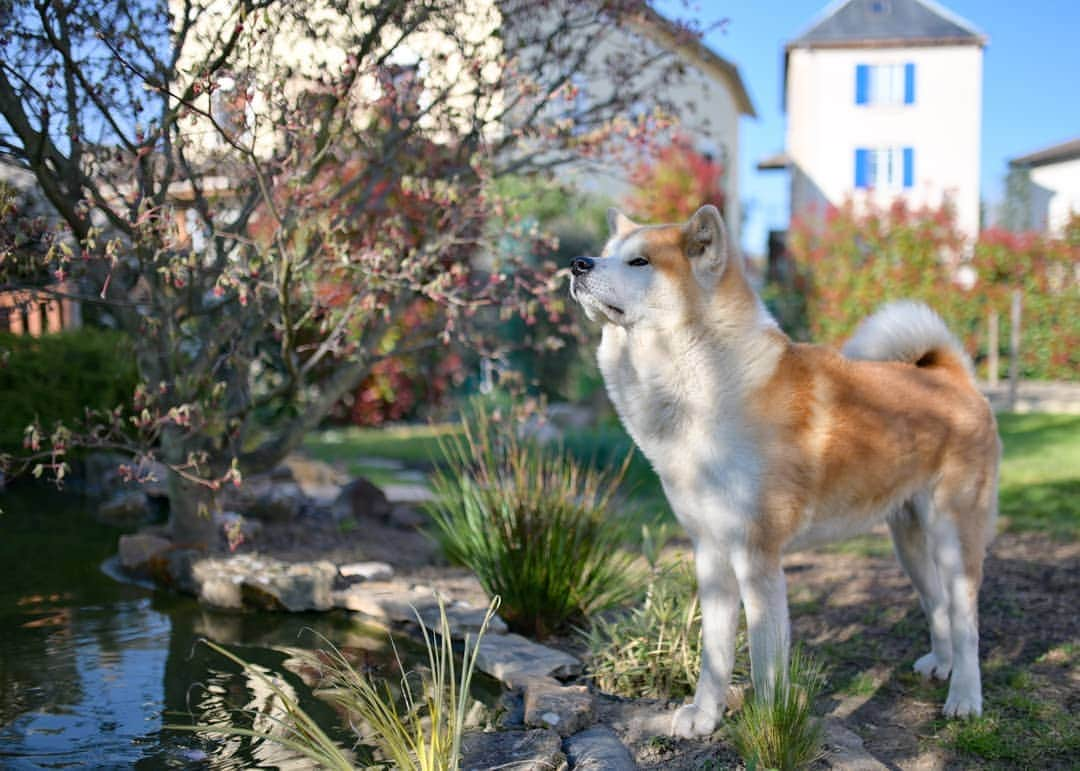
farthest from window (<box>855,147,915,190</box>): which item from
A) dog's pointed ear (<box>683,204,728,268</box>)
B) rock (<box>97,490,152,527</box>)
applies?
dog's pointed ear (<box>683,204,728,268</box>)

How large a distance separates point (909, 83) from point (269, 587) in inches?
1062

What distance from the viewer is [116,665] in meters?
4.24

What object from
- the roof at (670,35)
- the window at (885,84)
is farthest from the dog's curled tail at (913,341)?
the window at (885,84)

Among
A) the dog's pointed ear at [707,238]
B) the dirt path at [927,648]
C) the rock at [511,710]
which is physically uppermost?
the dog's pointed ear at [707,238]

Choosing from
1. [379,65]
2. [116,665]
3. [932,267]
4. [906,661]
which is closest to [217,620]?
[116,665]

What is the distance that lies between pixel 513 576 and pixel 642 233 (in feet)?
6.61

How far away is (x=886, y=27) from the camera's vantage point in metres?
27.7

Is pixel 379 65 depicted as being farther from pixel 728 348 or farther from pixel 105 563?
pixel 105 563

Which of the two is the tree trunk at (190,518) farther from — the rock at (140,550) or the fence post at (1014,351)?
the fence post at (1014,351)

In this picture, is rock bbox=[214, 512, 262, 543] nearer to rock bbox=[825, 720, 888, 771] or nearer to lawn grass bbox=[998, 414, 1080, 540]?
rock bbox=[825, 720, 888, 771]

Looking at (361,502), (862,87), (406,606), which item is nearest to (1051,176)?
(862,87)

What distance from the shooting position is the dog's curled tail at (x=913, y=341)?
13.8 feet

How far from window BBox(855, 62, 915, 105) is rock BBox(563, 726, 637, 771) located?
90.2ft

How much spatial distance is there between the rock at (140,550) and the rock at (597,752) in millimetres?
3355
